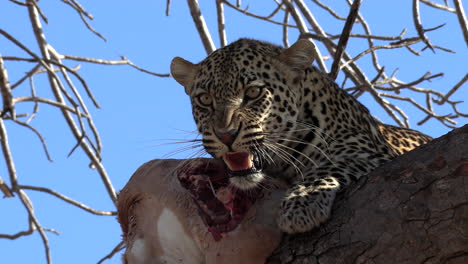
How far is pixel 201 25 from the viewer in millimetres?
6977

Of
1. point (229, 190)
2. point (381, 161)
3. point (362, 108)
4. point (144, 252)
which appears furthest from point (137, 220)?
point (362, 108)

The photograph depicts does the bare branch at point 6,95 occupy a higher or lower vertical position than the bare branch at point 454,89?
higher

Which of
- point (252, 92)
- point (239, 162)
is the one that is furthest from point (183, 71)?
point (239, 162)

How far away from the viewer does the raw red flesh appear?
4.56 metres

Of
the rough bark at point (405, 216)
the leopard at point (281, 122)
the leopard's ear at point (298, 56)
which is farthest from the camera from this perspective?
the leopard's ear at point (298, 56)

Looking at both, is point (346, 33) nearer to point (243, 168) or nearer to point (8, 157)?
point (243, 168)

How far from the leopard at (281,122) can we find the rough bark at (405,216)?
0.25 metres

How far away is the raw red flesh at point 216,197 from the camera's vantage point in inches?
180

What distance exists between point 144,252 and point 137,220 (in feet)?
0.82

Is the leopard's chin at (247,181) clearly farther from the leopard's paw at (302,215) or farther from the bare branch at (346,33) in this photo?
the bare branch at (346,33)

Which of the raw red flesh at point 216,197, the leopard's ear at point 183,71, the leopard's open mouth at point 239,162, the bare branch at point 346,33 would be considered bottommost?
the raw red flesh at point 216,197

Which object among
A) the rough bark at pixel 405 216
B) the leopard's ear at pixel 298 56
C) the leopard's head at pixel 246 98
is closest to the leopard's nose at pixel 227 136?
the leopard's head at pixel 246 98

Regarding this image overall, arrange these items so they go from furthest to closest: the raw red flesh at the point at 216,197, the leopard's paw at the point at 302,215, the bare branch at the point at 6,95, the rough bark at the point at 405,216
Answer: the bare branch at the point at 6,95
the raw red flesh at the point at 216,197
the leopard's paw at the point at 302,215
the rough bark at the point at 405,216

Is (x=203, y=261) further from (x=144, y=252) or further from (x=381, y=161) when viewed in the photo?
(x=381, y=161)
